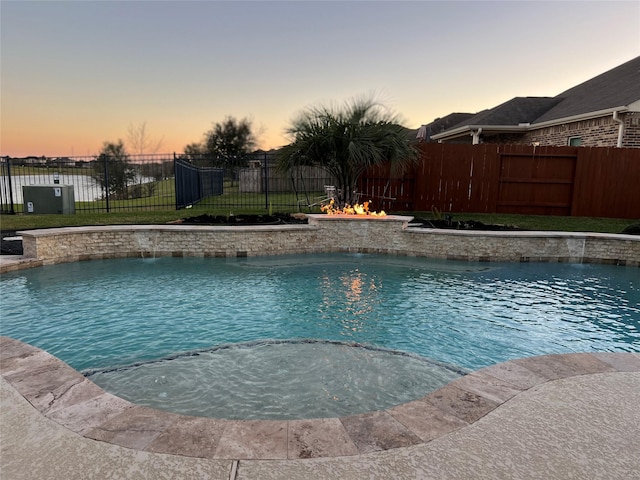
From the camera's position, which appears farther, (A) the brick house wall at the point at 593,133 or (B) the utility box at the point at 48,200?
(A) the brick house wall at the point at 593,133

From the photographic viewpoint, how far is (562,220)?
11.0m

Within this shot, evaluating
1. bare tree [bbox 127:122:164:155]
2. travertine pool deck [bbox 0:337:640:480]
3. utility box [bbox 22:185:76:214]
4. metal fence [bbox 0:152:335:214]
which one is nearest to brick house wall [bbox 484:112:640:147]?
metal fence [bbox 0:152:335:214]

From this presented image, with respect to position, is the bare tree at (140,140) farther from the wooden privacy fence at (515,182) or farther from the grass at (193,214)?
the wooden privacy fence at (515,182)

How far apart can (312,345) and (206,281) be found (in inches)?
127

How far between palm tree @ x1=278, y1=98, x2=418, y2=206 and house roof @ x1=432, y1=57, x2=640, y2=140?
672 cm

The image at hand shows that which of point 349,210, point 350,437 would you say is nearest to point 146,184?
point 349,210

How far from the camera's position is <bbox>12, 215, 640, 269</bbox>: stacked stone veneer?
795 centimetres

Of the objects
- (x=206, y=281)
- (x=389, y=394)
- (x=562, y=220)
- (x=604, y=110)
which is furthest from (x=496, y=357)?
(x=604, y=110)

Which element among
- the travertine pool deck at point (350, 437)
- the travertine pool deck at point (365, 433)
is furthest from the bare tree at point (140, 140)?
the travertine pool deck at point (350, 437)

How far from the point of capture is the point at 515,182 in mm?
11836

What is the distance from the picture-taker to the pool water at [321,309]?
410 centimetres

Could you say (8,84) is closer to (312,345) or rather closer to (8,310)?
(8,310)

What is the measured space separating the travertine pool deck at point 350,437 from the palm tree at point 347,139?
8147 millimetres

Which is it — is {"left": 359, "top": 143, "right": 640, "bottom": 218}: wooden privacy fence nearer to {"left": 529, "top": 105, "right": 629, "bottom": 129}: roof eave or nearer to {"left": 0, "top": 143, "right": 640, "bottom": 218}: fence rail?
{"left": 0, "top": 143, "right": 640, "bottom": 218}: fence rail
